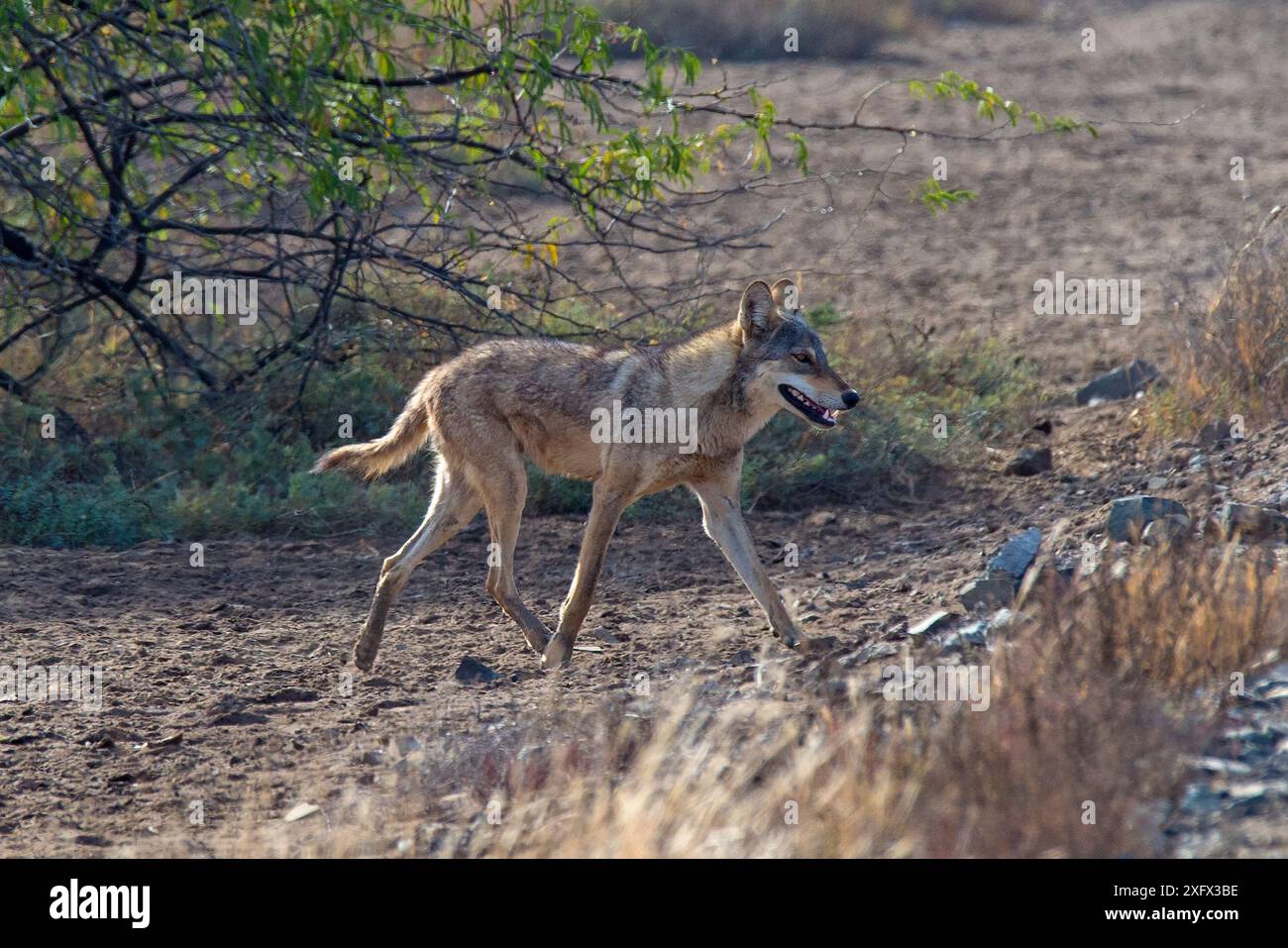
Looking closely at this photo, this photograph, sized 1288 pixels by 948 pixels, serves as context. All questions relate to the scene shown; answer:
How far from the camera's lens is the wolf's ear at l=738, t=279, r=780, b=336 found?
289 inches

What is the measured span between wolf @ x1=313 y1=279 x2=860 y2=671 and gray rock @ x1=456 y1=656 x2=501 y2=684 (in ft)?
0.87

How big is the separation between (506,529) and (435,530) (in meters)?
0.40

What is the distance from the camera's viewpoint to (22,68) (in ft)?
28.2

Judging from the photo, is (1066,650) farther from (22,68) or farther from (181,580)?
(22,68)

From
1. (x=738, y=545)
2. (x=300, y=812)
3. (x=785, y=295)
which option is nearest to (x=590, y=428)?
(x=738, y=545)

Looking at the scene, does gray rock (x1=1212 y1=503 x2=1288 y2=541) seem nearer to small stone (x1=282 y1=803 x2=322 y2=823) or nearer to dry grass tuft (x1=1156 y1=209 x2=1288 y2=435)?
dry grass tuft (x1=1156 y1=209 x2=1288 y2=435)

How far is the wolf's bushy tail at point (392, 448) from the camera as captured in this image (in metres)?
7.75

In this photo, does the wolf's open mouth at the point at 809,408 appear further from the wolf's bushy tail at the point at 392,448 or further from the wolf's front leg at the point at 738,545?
the wolf's bushy tail at the point at 392,448

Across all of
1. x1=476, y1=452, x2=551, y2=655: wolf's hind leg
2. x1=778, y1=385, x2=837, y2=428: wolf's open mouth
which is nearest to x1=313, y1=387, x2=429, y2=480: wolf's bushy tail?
x1=476, y1=452, x2=551, y2=655: wolf's hind leg

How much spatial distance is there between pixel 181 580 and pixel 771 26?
18106mm

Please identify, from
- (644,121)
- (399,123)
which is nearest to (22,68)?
(399,123)

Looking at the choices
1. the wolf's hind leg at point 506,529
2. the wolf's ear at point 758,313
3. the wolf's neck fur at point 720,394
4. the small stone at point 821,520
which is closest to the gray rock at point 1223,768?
the wolf's neck fur at point 720,394

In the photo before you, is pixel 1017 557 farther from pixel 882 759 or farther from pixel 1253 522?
pixel 882 759

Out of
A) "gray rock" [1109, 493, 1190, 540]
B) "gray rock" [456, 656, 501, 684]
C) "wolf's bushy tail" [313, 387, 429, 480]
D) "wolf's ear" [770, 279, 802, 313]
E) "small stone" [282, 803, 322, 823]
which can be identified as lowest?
"small stone" [282, 803, 322, 823]
